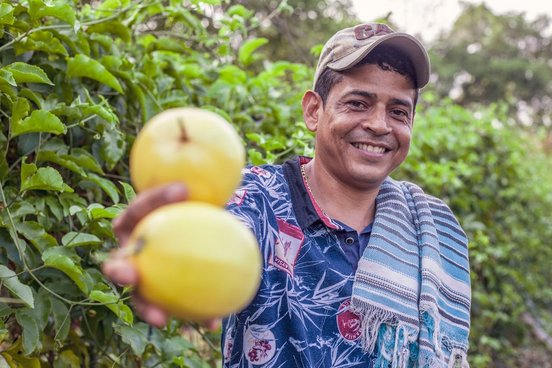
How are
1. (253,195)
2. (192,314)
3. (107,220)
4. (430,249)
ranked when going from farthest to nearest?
(430,249)
(107,220)
(253,195)
(192,314)

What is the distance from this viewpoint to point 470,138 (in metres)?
4.03

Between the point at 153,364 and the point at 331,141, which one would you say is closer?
the point at 331,141

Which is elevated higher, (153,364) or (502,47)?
(153,364)

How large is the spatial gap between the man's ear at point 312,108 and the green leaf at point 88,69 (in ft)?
1.66

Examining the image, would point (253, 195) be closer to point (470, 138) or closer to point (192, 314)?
point (192, 314)

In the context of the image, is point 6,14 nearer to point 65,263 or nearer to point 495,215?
point 65,263

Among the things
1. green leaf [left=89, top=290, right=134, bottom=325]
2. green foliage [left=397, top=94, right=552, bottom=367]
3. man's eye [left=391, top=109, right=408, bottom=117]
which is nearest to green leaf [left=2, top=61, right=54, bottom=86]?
green leaf [left=89, top=290, right=134, bottom=325]

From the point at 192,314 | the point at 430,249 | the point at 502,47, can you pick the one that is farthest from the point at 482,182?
the point at 502,47

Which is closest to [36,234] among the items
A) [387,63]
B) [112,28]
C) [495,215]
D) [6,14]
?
[6,14]

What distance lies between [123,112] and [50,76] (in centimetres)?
25

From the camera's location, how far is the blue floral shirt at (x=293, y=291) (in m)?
1.46

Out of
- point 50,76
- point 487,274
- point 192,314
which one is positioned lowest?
point 487,274

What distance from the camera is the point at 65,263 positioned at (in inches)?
53.8

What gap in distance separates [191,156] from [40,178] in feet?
2.96
